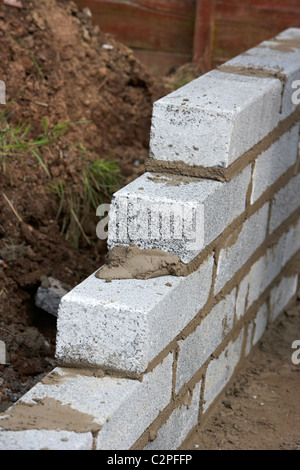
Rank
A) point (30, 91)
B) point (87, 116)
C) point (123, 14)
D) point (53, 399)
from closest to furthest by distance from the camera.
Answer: point (53, 399) < point (30, 91) < point (87, 116) < point (123, 14)

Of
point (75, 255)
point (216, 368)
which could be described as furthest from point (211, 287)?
point (75, 255)

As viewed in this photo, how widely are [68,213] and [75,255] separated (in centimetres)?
24

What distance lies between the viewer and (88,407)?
2.38 m

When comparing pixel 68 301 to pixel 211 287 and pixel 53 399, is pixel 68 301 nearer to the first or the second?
pixel 53 399

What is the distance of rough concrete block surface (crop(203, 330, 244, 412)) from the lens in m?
3.45

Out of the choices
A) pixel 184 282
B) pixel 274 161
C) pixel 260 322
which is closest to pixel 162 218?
pixel 184 282

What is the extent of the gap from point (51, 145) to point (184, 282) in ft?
5.66

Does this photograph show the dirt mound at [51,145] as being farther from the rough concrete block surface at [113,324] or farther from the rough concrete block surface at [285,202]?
the rough concrete block surface at [285,202]

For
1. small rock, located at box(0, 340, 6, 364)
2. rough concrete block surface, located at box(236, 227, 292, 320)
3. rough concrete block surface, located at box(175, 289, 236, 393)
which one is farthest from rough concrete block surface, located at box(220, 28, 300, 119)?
small rock, located at box(0, 340, 6, 364)

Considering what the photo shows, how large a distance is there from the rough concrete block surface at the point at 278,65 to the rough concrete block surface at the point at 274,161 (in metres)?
0.16

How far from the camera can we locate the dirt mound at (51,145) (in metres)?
3.51

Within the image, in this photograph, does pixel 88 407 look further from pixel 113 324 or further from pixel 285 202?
pixel 285 202

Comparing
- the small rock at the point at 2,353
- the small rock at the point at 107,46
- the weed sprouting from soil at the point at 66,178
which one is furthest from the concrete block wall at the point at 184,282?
the small rock at the point at 107,46

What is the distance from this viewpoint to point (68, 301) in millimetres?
2547
